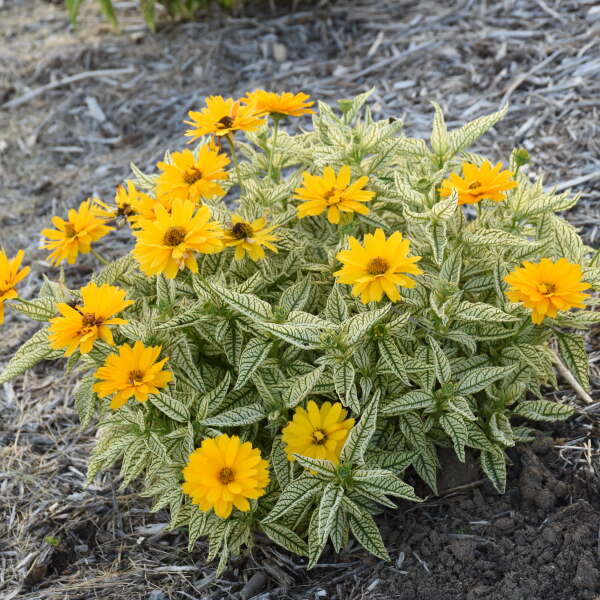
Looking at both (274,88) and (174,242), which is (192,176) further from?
(274,88)

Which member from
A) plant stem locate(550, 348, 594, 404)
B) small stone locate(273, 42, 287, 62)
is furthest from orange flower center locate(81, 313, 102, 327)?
small stone locate(273, 42, 287, 62)

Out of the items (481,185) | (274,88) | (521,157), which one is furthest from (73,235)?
(274,88)

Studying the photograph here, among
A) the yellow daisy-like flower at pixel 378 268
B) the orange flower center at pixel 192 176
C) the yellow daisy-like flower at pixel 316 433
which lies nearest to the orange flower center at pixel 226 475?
the yellow daisy-like flower at pixel 316 433

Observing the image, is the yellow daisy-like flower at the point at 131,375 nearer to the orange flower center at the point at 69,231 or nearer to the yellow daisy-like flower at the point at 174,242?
the yellow daisy-like flower at the point at 174,242

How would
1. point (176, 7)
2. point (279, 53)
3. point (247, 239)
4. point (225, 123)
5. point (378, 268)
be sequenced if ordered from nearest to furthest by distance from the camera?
point (378, 268), point (247, 239), point (225, 123), point (279, 53), point (176, 7)

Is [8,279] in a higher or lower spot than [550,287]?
higher

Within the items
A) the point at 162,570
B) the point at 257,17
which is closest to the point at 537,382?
the point at 162,570

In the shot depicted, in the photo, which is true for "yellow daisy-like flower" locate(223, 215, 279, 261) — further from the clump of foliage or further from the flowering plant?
the clump of foliage

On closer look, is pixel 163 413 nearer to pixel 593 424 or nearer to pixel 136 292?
pixel 136 292
